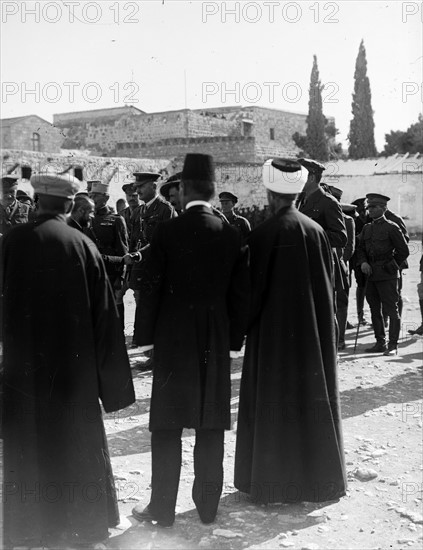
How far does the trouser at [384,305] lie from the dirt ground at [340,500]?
1378mm

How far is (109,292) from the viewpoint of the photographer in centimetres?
358

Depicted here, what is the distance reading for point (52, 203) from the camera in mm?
3463

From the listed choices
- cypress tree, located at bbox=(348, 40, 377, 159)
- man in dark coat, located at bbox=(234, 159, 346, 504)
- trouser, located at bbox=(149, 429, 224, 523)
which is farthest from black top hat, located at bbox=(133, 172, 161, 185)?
cypress tree, located at bbox=(348, 40, 377, 159)

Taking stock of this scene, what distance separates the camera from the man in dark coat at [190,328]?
12.0ft

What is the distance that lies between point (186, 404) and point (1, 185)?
7339 millimetres

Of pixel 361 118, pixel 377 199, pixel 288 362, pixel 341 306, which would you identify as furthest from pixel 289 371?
pixel 361 118

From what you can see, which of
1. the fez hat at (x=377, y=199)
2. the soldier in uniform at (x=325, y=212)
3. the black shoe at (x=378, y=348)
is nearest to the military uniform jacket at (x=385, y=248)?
the fez hat at (x=377, y=199)

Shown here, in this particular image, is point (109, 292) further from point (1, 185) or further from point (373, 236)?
point (1, 185)

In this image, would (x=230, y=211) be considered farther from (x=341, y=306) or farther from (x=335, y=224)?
(x=335, y=224)

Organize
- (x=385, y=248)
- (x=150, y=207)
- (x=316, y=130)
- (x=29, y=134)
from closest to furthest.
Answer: (x=150, y=207) < (x=385, y=248) < (x=29, y=134) < (x=316, y=130)

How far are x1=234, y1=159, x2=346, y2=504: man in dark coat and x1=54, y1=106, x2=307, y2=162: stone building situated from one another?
29.8 m

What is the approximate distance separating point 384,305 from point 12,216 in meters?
5.54

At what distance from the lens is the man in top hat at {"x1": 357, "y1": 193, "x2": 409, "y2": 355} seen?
27.2ft

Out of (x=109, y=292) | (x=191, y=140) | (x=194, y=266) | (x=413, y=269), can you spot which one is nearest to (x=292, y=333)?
(x=194, y=266)
